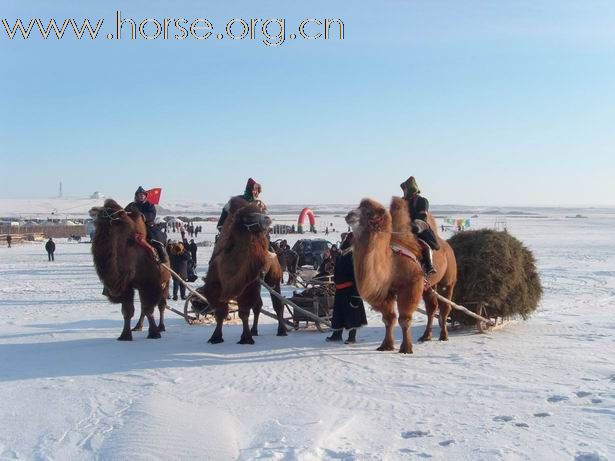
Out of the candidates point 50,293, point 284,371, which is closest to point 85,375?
point 284,371

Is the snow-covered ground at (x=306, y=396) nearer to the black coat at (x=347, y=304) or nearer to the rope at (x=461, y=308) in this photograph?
the rope at (x=461, y=308)

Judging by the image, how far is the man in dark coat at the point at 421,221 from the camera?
945cm

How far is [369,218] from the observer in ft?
28.2

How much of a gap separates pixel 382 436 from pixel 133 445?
76.3 inches

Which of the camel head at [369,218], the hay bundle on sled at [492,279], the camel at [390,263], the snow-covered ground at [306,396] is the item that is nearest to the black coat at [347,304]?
the snow-covered ground at [306,396]

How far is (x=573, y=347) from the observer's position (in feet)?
30.3

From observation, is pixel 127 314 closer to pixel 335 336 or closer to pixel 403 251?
pixel 335 336

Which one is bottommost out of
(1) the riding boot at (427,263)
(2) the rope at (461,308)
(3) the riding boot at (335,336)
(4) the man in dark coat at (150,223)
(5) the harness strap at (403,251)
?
(3) the riding boot at (335,336)

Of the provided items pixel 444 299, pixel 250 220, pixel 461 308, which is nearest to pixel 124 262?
pixel 250 220

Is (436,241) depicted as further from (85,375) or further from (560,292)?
(560,292)

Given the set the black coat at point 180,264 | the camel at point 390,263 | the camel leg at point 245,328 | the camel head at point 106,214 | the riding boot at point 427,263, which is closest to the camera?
the camel at point 390,263

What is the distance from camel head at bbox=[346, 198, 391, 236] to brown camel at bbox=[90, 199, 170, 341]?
3513 millimetres

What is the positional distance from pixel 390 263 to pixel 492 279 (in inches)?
108

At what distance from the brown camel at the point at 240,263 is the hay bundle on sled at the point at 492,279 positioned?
3.34 m
